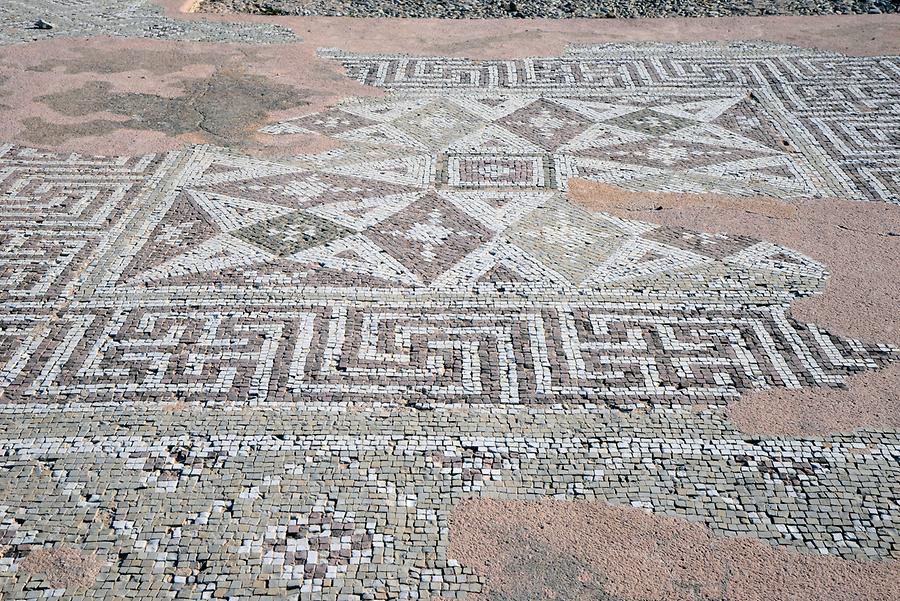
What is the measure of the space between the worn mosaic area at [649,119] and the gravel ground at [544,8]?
1.11 metres

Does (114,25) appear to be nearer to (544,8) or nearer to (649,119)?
(544,8)

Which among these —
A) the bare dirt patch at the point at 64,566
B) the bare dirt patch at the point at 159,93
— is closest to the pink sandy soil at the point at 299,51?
the bare dirt patch at the point at 159,93

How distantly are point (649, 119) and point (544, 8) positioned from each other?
9.95 feet

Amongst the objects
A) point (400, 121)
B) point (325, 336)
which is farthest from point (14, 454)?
point (400, 121)

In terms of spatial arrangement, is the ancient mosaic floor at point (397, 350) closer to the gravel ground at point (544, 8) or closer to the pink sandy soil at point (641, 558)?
the pink sandy soil at point (641, 558)

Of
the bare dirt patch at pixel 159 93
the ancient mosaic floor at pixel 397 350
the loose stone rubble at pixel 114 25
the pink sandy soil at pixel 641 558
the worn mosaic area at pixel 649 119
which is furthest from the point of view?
the loose stone rubble at pixel 114 25

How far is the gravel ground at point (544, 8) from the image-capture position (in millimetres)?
9508

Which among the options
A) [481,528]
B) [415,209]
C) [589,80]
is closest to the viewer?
[481,528]

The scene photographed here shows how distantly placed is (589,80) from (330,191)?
2.90 m

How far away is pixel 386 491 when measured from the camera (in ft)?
11.7

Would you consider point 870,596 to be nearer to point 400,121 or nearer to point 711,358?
point 711,358

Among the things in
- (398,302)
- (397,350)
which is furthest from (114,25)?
(397,350)

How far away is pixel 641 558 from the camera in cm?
326

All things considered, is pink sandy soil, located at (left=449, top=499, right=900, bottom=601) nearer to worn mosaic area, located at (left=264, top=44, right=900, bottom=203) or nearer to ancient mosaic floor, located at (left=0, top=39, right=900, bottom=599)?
ancient mosaic floor, located at (left=0, top=39, right=900, bottom=599)
